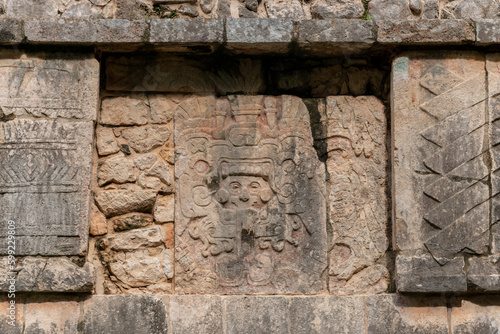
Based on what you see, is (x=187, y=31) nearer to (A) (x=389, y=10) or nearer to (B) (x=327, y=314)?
(A) (x=389, y=10)

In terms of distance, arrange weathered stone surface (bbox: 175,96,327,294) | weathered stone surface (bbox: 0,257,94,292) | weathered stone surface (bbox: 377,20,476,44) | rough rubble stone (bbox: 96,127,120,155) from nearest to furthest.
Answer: weathered stone surface (bbox: 0,257,94,292)
weathered stone surface (bbox: 377,20,476,44)
weathered stone surface (bbox: 175,96,327,294)
rough rubble stone (bbox: 96,127,120,155)

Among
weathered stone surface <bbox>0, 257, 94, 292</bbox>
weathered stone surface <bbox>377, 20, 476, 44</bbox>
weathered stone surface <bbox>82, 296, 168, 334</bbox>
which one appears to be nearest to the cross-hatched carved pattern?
weathered stone surface <bbox>377, 20, 476, 44</bbox>

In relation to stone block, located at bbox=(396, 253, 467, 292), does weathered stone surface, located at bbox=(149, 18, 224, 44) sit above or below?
above

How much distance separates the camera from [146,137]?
170 inches

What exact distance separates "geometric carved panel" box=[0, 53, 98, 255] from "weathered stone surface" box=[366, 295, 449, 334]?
1860mm

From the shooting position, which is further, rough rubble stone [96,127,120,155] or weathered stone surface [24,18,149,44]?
rough rubble stone [96,127,120,155]

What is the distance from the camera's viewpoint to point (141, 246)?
418cm

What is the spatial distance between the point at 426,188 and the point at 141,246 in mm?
1873

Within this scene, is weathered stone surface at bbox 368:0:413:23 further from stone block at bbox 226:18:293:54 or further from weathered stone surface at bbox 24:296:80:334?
weathered stone surface at bbox 24:296:80:334

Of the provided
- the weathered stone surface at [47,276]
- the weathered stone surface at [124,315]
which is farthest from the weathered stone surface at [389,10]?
the weathered stone surface at [47,276]

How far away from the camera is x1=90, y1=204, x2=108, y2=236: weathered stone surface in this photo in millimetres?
4168

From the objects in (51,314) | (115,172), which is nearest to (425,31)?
(115,172)

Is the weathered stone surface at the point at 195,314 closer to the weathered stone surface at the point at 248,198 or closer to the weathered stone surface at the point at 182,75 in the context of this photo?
the weathered stone surface at the point at 248,198

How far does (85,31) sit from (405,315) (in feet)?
8.83
